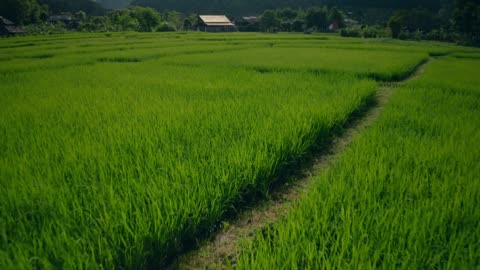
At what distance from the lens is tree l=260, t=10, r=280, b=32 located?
54219 mm

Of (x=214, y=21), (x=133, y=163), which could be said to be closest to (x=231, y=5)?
(x=214, y=21)

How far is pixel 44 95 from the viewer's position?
15.8 ft

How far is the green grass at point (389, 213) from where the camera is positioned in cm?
126

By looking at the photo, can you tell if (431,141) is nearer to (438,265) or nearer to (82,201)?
(438,265)

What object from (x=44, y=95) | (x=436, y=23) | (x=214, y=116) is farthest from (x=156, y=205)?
(x=436, y=23)

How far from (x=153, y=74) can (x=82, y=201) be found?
6.29 meters

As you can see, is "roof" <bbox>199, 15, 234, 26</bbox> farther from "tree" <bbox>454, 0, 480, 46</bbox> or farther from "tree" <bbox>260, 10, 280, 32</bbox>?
"tree" <bbox>454, 0, 480, 46</bbox>

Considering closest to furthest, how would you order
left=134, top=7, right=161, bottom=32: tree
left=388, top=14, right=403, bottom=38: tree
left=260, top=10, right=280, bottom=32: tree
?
left=388, top=14, right=403, bottom=38: tree → left=134, top=7, right=161, bottom=32: tree → left=260, top=10, right=280, bottom=32: tree

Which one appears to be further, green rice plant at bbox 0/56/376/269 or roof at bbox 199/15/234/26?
roof at bbox 199/15/234/26

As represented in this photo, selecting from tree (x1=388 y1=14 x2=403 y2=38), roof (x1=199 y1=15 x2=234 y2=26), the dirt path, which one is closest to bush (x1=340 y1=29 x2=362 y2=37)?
tree (x1=388 y1=14 x2=403 y2=38)

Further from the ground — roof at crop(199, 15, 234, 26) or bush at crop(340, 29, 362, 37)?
roof at crop(199, 15, 234, 26)

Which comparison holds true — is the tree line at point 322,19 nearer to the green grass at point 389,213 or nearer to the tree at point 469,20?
the tree at point 469,20

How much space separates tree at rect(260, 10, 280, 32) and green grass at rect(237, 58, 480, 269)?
55.5 meters

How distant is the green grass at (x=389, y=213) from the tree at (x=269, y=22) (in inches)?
2183
